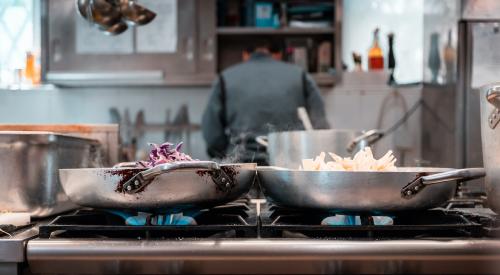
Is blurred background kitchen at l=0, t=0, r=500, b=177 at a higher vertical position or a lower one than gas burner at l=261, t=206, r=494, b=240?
higher

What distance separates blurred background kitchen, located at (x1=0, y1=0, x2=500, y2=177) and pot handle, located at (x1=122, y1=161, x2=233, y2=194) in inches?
92.7

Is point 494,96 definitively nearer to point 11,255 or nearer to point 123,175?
point 123,175

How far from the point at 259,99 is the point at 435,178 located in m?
2.16

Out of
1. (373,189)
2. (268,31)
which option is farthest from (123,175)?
(268,31)

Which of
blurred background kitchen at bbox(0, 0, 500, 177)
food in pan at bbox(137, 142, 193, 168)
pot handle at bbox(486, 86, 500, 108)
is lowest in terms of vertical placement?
food in pan at bbox(137, 142, 193, 168)

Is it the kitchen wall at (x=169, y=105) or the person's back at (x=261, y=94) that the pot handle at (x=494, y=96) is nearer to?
the person's back at (x=261, y=94)

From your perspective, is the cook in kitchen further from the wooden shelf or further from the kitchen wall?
the kitchen wall

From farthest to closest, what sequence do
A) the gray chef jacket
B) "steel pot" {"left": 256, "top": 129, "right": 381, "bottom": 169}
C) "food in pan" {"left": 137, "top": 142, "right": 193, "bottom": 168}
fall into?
1. the gray chef jacket
2. "steel pot" {"left": 256, "top": 129, "right": 381, "bottom": 169}
3. "food in pan" {"left": 137, "top": 142, "right": 193, "bottom": 168}

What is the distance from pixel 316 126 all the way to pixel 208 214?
191cm

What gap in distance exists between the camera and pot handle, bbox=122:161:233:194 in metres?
0.86

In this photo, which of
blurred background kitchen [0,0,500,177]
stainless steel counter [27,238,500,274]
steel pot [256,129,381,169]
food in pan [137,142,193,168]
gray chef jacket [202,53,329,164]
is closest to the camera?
stainless steel counter [27,238,500,274]

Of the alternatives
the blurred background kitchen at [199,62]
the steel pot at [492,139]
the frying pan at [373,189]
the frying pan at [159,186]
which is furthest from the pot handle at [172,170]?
the blurred background kitchen at [199,62]

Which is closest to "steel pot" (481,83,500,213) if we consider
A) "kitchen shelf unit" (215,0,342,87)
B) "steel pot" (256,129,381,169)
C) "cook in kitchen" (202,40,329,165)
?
"steel pot" (256,129,381,169)

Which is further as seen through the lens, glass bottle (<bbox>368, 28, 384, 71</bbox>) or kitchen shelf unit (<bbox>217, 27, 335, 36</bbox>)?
glass bottle (<bbox>368, 28, 384, 71</bbox>)
